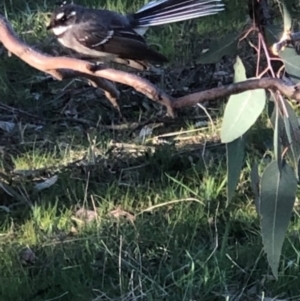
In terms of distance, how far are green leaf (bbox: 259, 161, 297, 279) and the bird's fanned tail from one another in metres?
2.15

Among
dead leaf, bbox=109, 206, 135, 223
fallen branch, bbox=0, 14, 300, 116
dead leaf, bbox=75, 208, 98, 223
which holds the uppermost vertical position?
fallen branch, bbox=0, 14, 300, 116

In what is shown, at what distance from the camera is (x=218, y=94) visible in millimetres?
1592

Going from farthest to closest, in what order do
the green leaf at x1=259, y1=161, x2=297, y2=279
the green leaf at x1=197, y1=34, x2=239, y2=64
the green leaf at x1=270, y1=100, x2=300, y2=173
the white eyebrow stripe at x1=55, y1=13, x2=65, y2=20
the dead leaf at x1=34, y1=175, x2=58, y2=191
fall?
the white eyebrow stripe at x1=55, y1=13, x2=65, y2=20, the dead leaf at x1=34, y1=175, x2=58, y2=191, the green leaf at x1=197, y1=34, x2=239, y2=64, the green leaf at x1=259, y1=161, x2=297, y2=279, the green leaf at x1=270, y1=100, x2=300, y2=173

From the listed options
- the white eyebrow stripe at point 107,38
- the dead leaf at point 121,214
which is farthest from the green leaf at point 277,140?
the white eyebrow stripe at point 107,38

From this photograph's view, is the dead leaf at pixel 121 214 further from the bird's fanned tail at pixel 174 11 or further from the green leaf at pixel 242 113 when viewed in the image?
the green leaf at pixel 242 113

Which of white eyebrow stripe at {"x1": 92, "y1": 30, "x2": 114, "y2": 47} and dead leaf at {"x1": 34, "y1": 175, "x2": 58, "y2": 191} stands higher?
white eyebrow stripe at {"x1": 92, "y1": 30, "x2": 114, "y2": 47}

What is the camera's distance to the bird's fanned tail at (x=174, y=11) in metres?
4.28

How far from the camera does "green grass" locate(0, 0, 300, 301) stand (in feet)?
11.2

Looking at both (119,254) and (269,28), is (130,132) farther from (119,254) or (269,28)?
(269,28)

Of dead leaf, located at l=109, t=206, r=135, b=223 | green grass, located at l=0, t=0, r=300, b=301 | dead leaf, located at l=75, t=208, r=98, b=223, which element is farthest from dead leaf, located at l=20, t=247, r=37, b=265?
dead leaf, located at l=109, t=206, r=135, b=223

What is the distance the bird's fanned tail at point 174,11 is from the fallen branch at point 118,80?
6.57 feet

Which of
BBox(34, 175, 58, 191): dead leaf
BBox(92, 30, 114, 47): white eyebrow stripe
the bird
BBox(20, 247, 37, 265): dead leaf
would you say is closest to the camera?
BBox(20, 247, 37, 265): dead leaf

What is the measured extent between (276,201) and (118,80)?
51 centimetres

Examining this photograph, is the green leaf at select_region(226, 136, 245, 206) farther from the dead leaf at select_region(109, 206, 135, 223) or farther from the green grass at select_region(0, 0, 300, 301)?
the dead leaf at select_region(109, 206, 135, 223)
